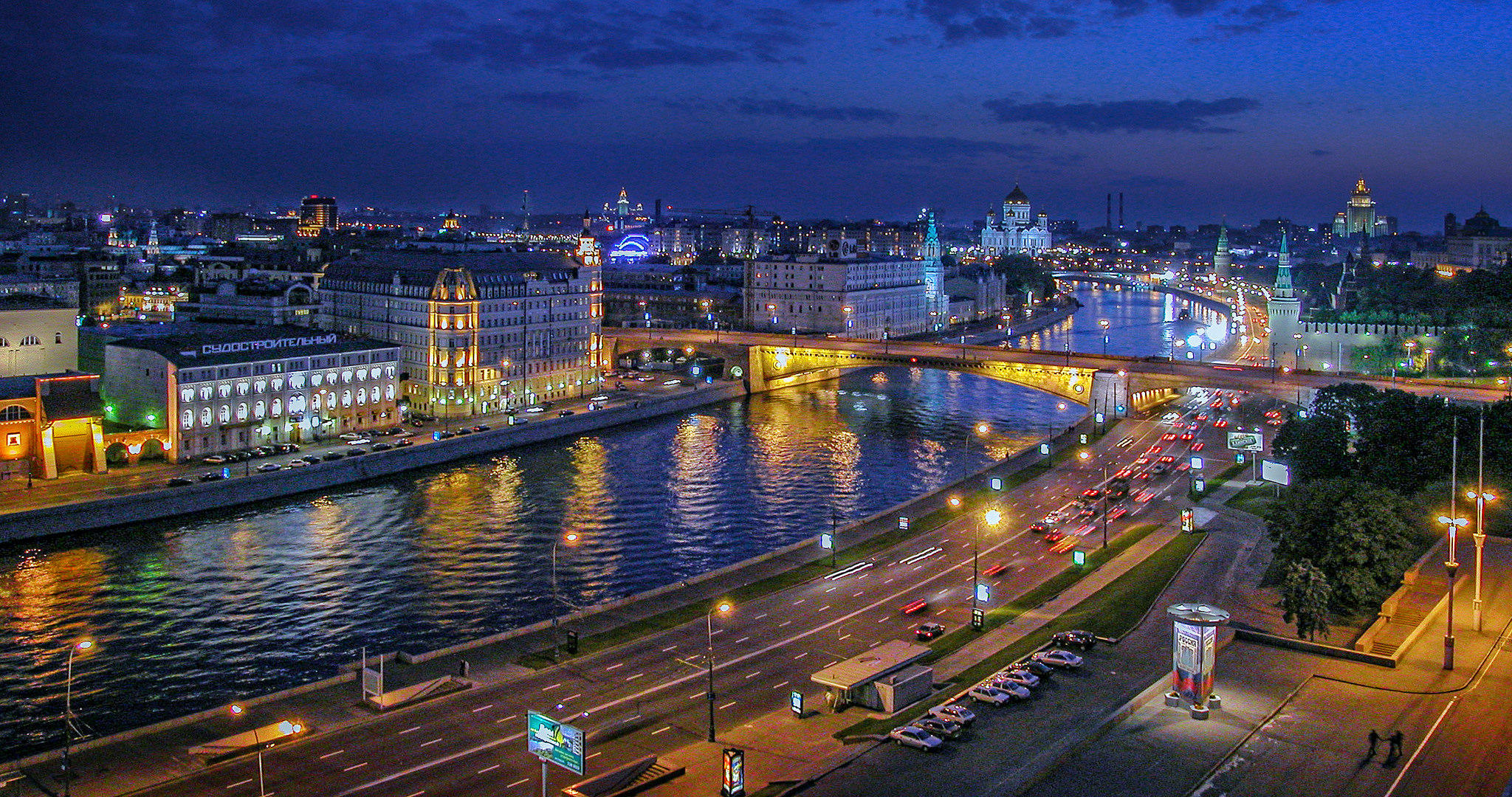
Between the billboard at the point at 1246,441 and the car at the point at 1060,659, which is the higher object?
the billboard at the point at 1246,441

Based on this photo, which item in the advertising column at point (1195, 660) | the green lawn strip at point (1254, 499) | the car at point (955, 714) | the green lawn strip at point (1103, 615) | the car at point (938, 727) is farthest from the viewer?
the green lawn strip at point (1254, 499)

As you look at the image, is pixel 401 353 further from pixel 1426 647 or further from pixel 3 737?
pixel 1426 647

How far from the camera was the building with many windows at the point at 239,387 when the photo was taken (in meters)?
56.9

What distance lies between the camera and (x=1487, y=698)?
1041 inches

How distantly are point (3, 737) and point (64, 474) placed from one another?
25994 mm

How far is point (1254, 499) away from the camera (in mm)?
49438

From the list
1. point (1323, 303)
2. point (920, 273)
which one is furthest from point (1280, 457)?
point (920, 273)

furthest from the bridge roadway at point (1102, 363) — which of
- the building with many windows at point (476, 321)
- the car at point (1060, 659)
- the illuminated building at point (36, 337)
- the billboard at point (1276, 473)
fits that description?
the illuminated building at point (36, 337)

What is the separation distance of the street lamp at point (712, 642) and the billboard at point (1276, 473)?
78.9 ft

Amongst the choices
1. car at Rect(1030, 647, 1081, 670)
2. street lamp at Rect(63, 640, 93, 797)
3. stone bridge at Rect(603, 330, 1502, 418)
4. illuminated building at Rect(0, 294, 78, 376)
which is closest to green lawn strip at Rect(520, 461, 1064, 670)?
car at Rect(1030, 647, 1081, 670)

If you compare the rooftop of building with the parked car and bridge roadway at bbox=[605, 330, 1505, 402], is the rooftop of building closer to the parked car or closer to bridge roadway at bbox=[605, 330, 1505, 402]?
bridge roadway at bbox=[605, 330, 1505, 402]

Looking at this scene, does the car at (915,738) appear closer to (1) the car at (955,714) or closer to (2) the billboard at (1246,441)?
(1) the car at (955,714)

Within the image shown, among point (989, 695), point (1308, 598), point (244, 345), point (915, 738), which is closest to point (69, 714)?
point (915, 738)

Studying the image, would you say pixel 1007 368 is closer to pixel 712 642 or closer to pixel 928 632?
pixel 928 632
